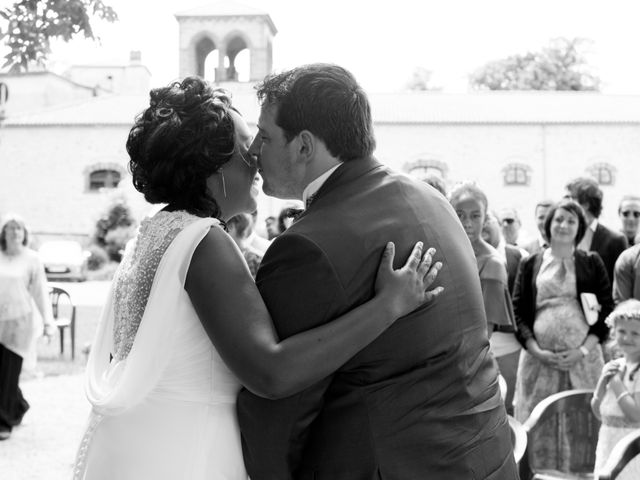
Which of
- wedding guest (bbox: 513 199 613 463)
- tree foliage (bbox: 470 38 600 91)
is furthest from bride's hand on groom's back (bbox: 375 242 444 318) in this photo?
tree foliage (bbox: 470 38 600 91)

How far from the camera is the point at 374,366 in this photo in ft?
6.75

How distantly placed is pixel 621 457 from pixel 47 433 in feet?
21.6

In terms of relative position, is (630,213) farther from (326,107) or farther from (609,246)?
(326,107)

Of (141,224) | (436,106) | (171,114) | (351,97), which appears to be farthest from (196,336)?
(436,106)

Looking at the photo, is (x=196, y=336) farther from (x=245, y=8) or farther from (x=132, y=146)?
(x=245, y=8)

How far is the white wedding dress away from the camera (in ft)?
7.35

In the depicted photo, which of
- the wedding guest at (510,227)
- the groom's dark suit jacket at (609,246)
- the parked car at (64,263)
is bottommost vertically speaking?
the parked car at (64,263)

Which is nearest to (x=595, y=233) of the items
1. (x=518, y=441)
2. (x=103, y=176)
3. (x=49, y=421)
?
(x=518, y=441)

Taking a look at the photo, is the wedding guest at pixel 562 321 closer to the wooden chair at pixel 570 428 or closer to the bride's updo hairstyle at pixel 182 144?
the wooden chair at pixel 570 428

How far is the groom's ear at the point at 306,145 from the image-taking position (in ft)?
7.16

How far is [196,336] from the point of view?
2.27 metres

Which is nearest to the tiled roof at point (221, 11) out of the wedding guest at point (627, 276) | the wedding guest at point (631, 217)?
the wedding guest at point (631, 217)

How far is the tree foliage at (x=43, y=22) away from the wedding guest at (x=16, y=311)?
3.49 metres

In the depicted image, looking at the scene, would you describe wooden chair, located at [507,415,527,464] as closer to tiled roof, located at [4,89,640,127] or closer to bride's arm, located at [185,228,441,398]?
bride's arm, located at [185,228,441,398]
